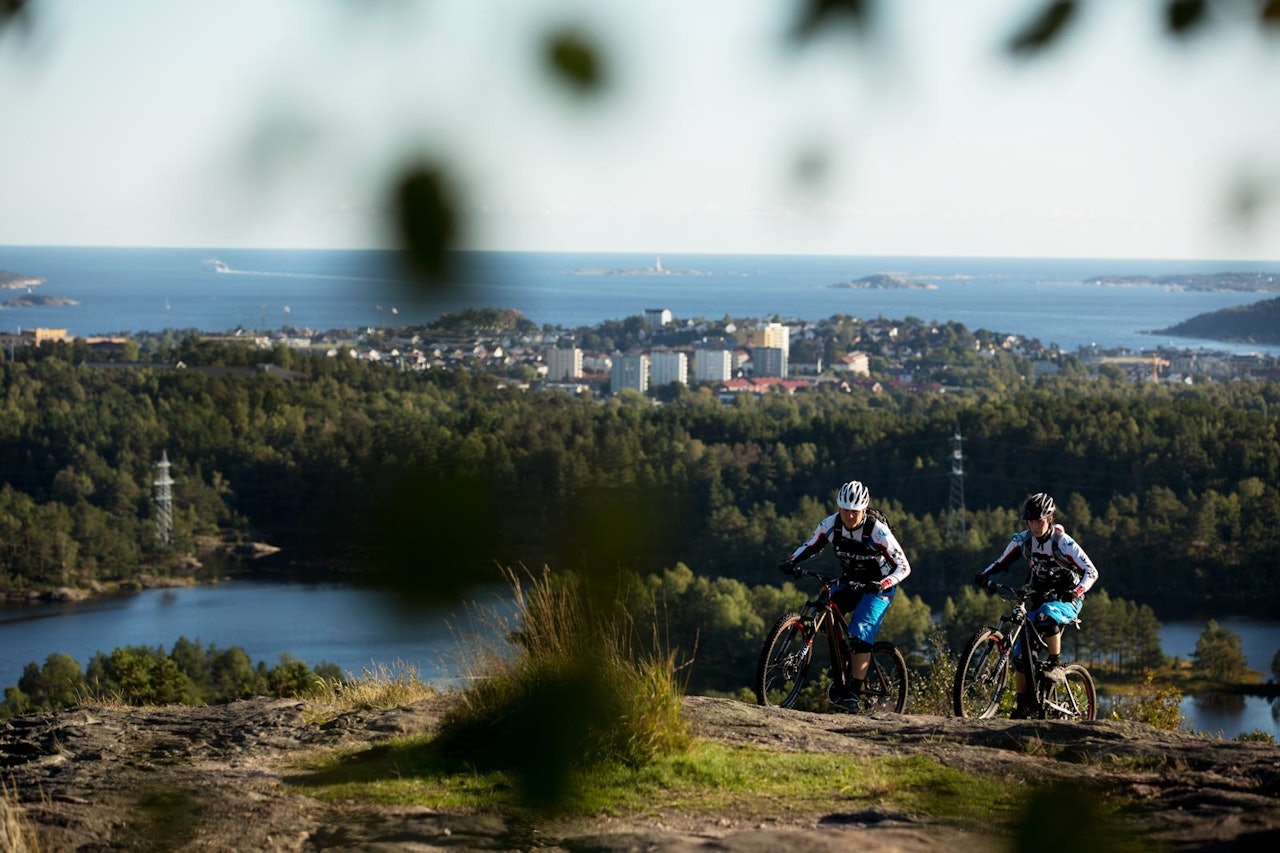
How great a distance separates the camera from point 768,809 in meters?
3.69

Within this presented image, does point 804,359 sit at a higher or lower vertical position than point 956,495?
higher

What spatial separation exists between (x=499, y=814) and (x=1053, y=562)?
3275mm

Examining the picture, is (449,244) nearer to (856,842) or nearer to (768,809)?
(856,842)

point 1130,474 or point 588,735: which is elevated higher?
point 588,735

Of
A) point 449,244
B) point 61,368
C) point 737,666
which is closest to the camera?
point 449,244

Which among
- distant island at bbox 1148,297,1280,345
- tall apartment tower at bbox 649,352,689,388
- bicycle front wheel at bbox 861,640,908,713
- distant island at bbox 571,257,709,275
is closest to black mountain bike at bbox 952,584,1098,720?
bicycle front wheel at bbox 861,640,908,713

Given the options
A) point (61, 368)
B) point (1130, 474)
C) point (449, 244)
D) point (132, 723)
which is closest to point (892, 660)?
point (132, 723)

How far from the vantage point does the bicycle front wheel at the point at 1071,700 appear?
17.5 feet

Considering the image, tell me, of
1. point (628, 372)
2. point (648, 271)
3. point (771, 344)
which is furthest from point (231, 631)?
point (771, 344)

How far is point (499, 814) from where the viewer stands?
2.32 m

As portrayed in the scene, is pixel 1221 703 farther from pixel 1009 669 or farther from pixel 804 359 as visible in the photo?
pixel 804 359

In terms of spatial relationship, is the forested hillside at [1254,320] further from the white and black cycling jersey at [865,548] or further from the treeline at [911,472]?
the white and black cycling jersey at [865,548]

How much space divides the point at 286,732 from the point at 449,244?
4286 mm

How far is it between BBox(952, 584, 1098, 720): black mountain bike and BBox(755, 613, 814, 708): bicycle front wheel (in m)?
0.56
